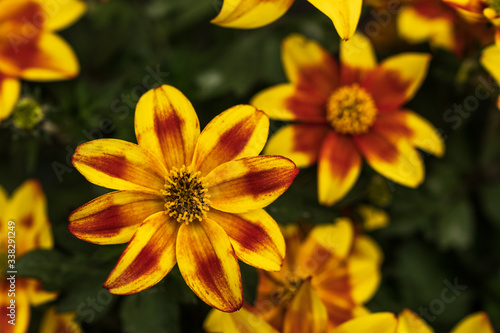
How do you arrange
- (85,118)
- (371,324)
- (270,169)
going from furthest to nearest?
(85,118) < (371,324) < (270,169)

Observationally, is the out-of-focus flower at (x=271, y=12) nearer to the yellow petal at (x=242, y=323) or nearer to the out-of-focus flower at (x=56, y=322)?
the yellow petal at (x=242, y=323)

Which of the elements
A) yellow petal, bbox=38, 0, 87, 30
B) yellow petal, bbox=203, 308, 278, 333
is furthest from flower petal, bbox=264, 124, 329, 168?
yellow petal, bbox=38, 0, 87, 30

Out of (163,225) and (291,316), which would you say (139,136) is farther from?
(291,316)

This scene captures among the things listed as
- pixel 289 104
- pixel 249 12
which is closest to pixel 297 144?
pixel 289 104

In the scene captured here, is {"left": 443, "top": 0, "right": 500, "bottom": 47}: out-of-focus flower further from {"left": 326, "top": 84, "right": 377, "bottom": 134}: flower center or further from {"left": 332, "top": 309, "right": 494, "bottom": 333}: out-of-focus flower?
{"left": 332, "top": 309, "right": 494, "bottom": 333}: out-of-focus flower

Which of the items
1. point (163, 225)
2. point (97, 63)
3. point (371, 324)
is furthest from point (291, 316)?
point (97, 63)

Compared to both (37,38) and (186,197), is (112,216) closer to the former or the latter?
(186,197)

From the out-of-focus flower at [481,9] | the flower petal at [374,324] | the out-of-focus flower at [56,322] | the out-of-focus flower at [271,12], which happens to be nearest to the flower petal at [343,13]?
the out-of-focus flower at [271,12]
